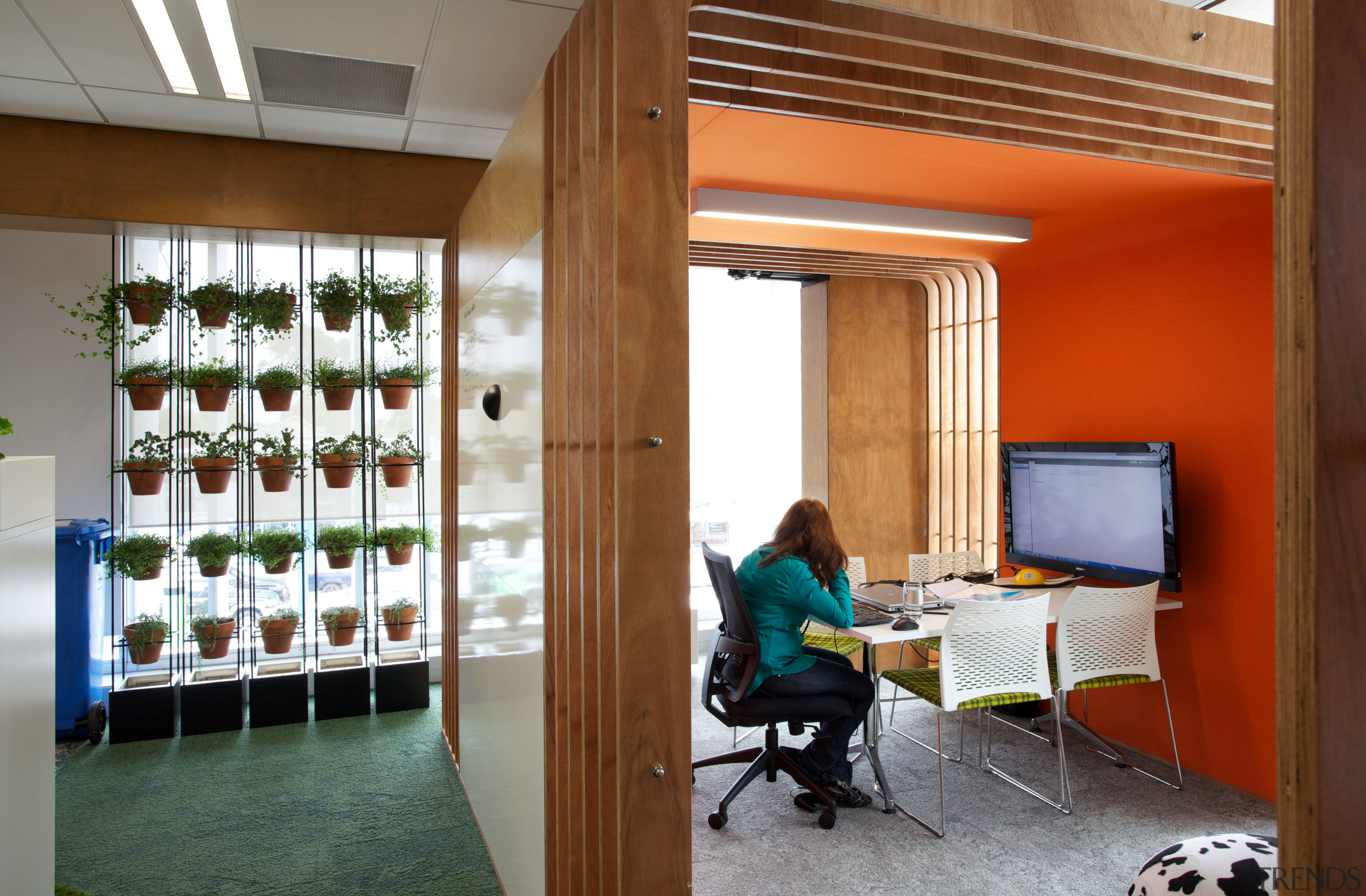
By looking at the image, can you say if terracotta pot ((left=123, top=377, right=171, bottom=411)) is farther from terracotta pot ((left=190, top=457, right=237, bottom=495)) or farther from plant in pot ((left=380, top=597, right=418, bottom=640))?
plant in pot ((left=380, top=597, right=418, bottom=640))

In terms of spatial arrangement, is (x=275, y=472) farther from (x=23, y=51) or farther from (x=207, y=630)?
(x=23, y=51)

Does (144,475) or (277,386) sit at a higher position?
(277,386)

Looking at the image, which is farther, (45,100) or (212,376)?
(212,376)

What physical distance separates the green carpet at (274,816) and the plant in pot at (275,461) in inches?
58.1

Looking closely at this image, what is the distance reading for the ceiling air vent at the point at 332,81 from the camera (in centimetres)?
353

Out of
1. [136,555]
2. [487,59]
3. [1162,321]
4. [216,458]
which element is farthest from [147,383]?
[1162,321]

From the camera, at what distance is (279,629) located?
5121 millimetres

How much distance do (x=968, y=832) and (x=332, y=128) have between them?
4510 millimetres

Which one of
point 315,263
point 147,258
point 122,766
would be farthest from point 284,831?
point 147,258

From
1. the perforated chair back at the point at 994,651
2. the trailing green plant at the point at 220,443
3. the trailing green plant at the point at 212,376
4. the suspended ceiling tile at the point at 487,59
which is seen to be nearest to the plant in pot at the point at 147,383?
the trailing green plant at the point at 212,376

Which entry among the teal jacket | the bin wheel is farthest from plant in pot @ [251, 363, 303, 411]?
the teal jacket

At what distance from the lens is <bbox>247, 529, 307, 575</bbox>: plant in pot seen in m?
4.98

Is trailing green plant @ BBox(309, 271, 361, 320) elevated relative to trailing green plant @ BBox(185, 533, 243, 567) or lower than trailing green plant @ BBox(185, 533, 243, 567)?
elevated

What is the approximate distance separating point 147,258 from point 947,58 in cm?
525
